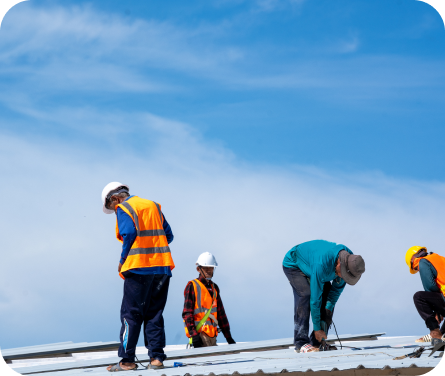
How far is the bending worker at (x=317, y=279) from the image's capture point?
20.5 feet

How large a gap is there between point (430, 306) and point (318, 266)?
2.53m

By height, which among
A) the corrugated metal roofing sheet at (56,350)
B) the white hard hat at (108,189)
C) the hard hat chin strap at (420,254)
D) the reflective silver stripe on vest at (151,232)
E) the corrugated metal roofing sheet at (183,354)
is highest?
the white hard hat at (108,189)

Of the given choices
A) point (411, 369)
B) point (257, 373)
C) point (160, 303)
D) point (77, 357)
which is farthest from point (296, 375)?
point (77, 357)

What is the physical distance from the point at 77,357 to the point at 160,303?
16.3 ft

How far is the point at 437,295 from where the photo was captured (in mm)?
7746

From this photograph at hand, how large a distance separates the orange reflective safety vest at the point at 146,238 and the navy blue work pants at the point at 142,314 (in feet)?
0.48

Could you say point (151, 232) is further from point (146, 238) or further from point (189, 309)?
point (189, 309)

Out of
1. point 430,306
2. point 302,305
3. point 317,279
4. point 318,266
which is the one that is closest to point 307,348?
point 302,305

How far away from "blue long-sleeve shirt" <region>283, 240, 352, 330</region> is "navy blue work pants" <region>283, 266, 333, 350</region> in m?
0.06

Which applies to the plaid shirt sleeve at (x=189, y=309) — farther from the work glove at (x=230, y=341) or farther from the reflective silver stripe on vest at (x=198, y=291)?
the work glove at (x=230, y=341)

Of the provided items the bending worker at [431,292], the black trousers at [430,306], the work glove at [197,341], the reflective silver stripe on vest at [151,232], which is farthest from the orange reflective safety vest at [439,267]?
the reflective silver stripe on vest at [151,232]

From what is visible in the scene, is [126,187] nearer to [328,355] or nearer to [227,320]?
[328,355]

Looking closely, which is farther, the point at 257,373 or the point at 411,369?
the point at 257,373

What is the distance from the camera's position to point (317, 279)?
6.30 metres
